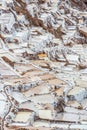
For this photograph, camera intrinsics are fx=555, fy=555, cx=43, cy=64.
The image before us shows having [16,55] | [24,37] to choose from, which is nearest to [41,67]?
[16,55]

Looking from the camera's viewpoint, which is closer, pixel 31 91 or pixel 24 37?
pixel 31 91

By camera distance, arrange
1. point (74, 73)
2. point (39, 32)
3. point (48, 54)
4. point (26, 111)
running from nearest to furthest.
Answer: point (26, 111), point (74, 73), point (48, 54), point (39, 32)

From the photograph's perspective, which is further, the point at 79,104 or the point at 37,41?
the point at 37,41

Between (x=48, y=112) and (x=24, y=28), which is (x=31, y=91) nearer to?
(x=48, y=112)

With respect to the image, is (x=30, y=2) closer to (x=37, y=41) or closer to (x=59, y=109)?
(x=37, y=41)

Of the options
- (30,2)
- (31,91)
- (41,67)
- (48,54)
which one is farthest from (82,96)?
(30,2)

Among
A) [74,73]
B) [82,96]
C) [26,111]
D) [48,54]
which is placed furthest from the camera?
[48,54]
